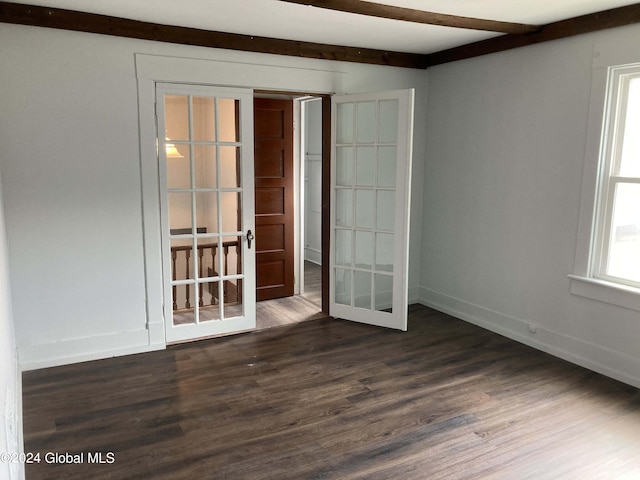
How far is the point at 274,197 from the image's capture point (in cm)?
546

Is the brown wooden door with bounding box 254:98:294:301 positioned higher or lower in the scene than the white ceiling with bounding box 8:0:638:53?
lower

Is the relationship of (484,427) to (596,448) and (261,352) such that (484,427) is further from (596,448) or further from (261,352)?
(261,352)

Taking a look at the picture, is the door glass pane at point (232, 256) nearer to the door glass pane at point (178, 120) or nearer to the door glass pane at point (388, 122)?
the door glass pane at point (178, 120)

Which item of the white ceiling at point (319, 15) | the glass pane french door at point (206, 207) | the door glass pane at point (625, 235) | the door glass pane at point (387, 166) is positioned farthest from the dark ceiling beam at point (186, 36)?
the door glass pane at point (625, 235)

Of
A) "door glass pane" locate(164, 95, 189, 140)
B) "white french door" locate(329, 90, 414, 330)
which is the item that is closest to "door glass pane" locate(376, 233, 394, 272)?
"white french door" locate(329, 90, 414, 330)

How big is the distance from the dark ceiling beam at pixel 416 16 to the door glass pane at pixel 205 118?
4.58ft

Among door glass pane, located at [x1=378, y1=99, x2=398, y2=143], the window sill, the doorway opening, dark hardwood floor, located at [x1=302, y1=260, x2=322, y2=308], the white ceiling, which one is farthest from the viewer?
dark hardwood floor, located at [x1=302, y1=260, x2=322, y2=308]

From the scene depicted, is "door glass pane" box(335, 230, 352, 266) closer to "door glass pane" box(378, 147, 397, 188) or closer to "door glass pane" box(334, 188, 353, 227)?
"door glass pane" box(334, 188, 353, 227)

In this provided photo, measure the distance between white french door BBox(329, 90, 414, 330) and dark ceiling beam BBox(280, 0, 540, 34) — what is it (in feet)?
2.36

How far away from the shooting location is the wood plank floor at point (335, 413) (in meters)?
2.56

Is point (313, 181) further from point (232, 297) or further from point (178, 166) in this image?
point (178, 166)

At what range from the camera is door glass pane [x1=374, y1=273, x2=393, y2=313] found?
4625 mm

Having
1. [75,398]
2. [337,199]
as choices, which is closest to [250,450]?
[75,398]

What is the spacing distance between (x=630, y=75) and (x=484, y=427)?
254 cm
